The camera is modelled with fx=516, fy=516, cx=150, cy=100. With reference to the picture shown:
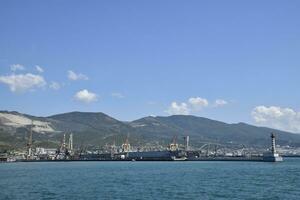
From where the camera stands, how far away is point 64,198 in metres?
64.7

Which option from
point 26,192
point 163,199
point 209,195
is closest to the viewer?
point 163,199

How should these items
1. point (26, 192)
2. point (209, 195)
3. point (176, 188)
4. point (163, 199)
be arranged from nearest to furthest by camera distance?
1. point (163, 199)
2. point (209, 195)
3. point (26, 192)
4. point (176, 188)

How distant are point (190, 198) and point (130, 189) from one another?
1647cm

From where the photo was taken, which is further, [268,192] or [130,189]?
[130,189]

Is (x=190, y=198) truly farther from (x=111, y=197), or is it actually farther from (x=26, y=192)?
(x=26, y=192)

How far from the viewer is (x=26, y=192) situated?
7438 centimetres

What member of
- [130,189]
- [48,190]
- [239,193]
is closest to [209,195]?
[239,193]

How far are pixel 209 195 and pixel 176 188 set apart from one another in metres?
12.2

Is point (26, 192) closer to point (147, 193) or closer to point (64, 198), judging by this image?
point (64, 198)

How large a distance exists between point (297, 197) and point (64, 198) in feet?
94.5

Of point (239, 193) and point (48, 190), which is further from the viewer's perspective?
point (48, 190)

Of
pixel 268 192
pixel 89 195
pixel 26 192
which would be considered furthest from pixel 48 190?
pixel 268 192

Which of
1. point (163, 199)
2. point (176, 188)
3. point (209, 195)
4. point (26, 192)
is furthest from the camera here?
point (176, 188)

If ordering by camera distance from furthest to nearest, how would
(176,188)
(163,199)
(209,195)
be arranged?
(176,188), (209,195), (163,199)
